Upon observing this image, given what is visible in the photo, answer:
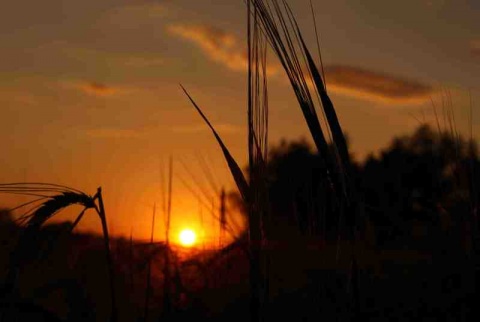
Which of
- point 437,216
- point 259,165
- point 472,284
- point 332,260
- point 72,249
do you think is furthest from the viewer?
point 72,249

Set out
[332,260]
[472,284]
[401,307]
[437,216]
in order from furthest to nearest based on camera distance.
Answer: [437,216]
[401,307]
[332,260]
[472,284]

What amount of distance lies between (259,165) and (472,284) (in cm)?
105

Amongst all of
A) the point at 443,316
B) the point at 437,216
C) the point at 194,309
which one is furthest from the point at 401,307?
the point at 194,309

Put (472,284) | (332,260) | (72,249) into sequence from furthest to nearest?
(72,249) < (332,260) < (472,284)

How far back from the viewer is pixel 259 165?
1327mm

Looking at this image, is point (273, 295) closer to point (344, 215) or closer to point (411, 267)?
point (411, 267)

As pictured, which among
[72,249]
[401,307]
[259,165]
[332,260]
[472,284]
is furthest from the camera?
[72,249]

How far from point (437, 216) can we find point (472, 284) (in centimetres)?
79

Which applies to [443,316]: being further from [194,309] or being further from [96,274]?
[96,274]

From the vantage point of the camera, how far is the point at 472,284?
2.09m

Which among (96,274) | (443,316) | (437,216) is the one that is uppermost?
(437,216)

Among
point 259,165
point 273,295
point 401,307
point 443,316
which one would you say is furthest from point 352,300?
point 273,295

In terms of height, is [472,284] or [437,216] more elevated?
[437,216]

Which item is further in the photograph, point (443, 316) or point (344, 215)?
point (443, 316)
